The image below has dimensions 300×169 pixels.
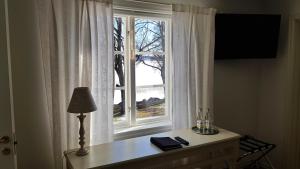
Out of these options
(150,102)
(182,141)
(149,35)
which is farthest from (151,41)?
(182,141)

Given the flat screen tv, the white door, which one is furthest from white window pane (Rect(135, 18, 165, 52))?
the white door

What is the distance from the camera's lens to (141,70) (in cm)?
259

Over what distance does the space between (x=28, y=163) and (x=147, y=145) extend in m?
0.94

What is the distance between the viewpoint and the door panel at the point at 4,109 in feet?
4.93

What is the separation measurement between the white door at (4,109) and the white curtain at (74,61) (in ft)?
1.36

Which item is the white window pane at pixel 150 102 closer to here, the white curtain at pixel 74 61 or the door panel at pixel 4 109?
the white curtain at pixel 74 61

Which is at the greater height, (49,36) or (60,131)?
(49,36)

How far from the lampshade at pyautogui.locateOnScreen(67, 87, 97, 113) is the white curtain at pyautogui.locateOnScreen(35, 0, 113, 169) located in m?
0.27

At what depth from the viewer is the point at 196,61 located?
2.67 metres

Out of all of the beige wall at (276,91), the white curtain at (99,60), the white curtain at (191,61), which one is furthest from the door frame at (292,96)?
the white curtain at (99,60)

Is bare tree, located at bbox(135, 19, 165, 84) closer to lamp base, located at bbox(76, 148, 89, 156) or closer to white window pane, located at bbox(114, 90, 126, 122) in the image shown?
white window pane, located at bbox(114, 90, 126, 122)

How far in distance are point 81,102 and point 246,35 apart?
6.57 feet

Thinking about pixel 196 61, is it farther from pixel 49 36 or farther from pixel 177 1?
pixel 49 36

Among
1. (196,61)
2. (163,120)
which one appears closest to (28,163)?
(163,120)
